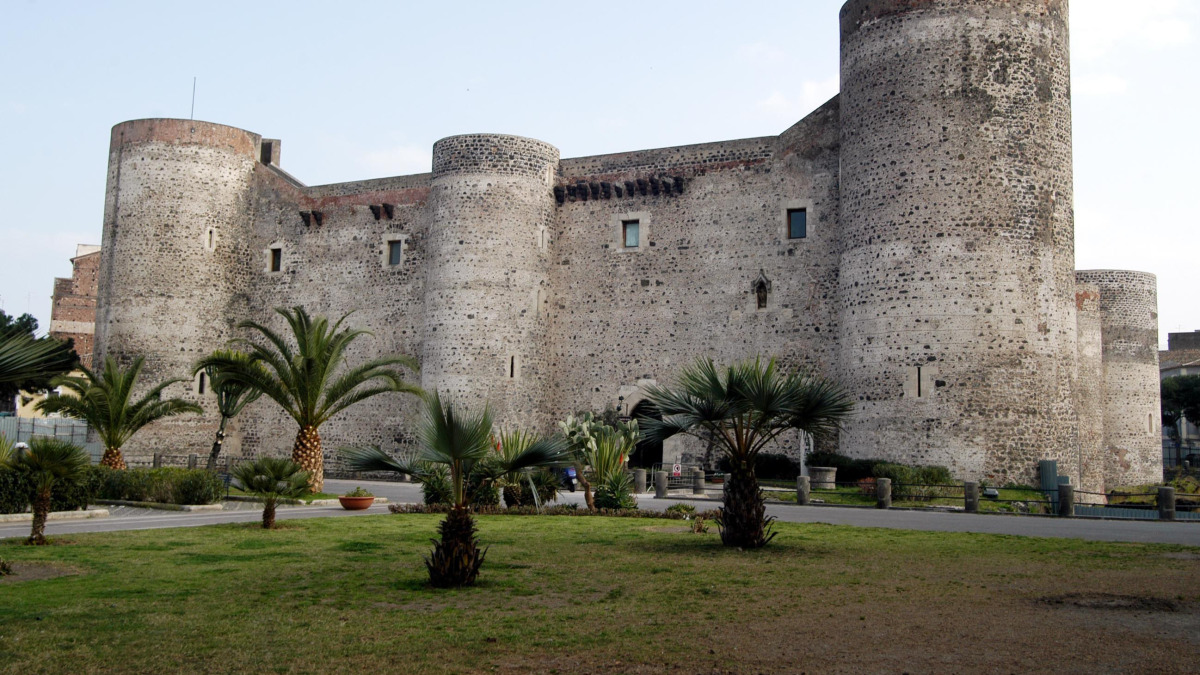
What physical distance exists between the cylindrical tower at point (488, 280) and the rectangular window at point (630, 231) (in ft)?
8.57

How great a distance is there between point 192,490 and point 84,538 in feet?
21.1

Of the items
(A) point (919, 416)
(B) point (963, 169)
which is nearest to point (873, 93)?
(B) point (963, 169)

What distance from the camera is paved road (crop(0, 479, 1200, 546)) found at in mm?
15305

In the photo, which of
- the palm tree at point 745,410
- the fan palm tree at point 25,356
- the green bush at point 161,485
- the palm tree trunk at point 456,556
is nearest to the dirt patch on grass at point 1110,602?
the palm tree at point 745,410

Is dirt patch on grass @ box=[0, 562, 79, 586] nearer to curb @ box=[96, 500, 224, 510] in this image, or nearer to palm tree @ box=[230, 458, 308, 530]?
palm tree @ box=[230, 458, 308, 530]

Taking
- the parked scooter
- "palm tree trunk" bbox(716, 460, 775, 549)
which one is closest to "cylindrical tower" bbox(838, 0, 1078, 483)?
the parked scooter

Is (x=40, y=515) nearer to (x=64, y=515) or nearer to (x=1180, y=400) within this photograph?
(x=64, y=515)

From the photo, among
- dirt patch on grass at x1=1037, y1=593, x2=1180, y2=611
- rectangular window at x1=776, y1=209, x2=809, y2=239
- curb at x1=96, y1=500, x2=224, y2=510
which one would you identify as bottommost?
curb at x1=96, y1=500, x2=224, y2=510

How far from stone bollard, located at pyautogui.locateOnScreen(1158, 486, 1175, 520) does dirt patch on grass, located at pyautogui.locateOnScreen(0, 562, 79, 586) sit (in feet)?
59.2

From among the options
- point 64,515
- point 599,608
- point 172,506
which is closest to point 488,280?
point 172,506

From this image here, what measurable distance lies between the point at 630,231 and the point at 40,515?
23.1m

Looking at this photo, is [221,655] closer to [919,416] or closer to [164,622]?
[164,622]

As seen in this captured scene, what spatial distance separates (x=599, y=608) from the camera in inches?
348

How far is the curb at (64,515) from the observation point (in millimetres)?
16203
